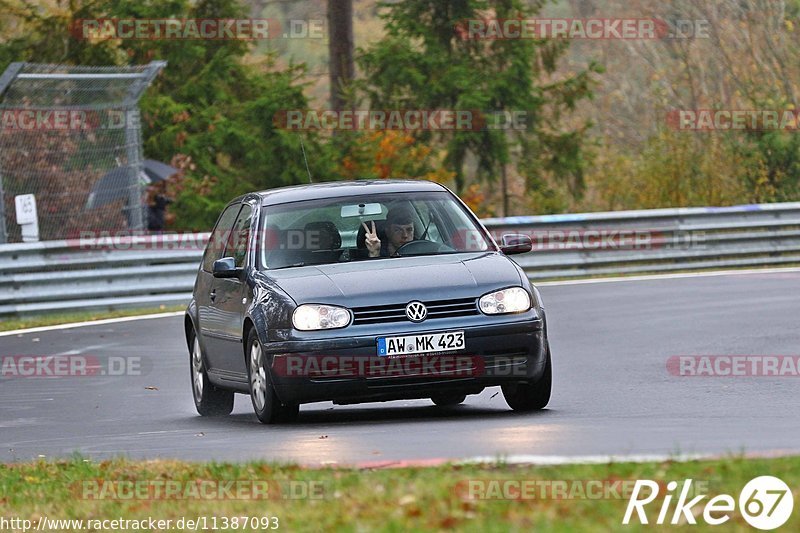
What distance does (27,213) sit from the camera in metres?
23.3

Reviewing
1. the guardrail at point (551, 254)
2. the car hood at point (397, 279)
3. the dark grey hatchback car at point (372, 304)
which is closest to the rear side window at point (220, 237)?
the dark grey hatchback car at point (372, 304)

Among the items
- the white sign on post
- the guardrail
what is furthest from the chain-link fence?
the guardrail

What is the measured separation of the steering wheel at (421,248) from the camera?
38.9 ft

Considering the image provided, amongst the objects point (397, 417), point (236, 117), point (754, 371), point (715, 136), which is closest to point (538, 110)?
point (715, 136)

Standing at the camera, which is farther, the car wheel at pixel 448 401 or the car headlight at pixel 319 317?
the car wheel at pixel 448 401

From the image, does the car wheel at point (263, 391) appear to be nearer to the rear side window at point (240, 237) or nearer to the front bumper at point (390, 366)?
the front bumper at point (390, 366)

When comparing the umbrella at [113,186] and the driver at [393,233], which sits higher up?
the driver at [393,233]

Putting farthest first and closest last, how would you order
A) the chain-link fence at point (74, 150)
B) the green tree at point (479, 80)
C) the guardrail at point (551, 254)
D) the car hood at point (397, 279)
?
the green tree at point (479, 80) → the chain-link fence at point (74, 150) → the guardrail at point (551, 254) → the car hood at point (397, 279)

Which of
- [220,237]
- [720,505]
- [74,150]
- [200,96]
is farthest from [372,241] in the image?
[200,96]

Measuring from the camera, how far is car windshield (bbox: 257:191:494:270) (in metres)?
11.9

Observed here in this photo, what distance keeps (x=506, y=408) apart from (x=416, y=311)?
→ 5.38 feet

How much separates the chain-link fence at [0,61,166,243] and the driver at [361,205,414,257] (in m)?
12.1

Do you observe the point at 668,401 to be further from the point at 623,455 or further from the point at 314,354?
the point at 623,455

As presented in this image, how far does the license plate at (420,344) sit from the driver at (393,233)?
119 centimetres
